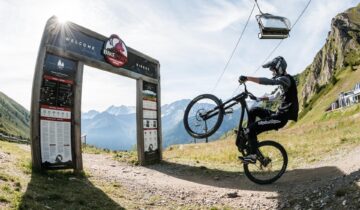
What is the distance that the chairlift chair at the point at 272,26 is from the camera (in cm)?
1900

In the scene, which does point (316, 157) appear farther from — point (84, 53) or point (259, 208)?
point (84, 53)

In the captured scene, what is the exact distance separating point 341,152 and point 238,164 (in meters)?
5.69

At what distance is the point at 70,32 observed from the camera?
52.3ft

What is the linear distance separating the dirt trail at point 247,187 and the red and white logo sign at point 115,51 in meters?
5.32

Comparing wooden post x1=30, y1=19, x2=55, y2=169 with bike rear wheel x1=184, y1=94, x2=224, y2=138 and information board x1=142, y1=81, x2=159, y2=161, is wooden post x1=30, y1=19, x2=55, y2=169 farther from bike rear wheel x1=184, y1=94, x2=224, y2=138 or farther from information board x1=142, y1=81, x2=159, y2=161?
information board x1=142, y1=81, x2=159, y2=161

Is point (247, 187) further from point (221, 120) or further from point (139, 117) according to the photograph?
point (139, 117)

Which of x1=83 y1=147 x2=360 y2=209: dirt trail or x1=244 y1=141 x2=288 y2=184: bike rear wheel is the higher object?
x1=244 y1=141 x2=288 y2=184: bike rear wheel

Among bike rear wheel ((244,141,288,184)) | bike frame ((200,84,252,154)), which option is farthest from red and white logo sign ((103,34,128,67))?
bike rear wheel ((244,141,288,184))

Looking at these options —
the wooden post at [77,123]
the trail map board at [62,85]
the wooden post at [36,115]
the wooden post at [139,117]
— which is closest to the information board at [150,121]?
the wooden post at [139,117]

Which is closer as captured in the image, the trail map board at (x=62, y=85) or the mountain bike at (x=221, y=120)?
the mountain bike at (x=221, y=120)

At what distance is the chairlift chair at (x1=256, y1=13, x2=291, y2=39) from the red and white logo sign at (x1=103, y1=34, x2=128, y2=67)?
717 centimetres

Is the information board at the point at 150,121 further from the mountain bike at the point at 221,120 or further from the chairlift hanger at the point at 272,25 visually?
the mountain bike at the point at 221,120

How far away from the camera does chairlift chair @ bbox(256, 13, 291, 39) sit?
19.0 meters

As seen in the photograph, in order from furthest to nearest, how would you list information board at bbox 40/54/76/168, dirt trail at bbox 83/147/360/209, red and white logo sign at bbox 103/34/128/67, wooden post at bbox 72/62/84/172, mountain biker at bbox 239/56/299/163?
red and white logo sign at bbox 103/34/128/67
wooden post at bbox 72/62/84/172
information board at bbox 40/54/76/168
mountain biker at bbox 239/56/299/163
dirt trail at bbox 83/147/360/209
